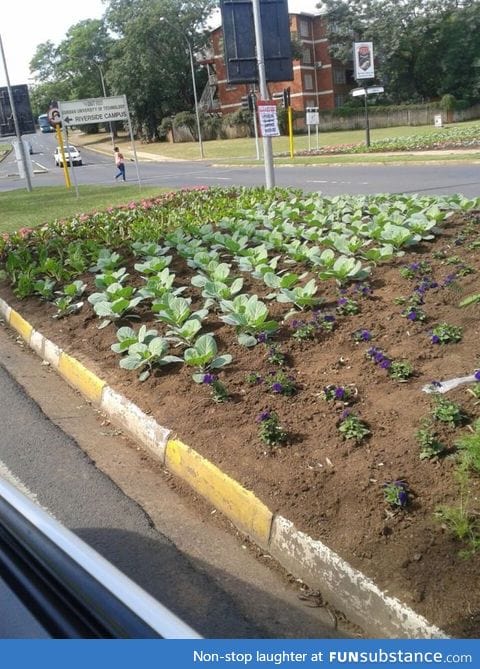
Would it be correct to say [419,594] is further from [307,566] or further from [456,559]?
[307,566]

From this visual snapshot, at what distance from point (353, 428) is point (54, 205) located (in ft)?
59.3

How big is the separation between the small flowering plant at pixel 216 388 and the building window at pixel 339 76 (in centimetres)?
7101

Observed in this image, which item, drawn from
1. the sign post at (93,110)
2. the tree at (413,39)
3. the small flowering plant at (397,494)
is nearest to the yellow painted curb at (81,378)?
the small flowering plant at (397,494)

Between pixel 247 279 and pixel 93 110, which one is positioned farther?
pixel 93 110

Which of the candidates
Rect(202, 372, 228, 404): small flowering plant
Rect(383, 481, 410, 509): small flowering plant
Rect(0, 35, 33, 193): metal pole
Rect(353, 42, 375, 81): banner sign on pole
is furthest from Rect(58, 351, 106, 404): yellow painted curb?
Rect(353, 42, 375, 81): banner sign on pole

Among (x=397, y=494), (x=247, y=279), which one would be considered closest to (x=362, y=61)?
(x=247, y=279)

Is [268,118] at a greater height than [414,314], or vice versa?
[268,118]

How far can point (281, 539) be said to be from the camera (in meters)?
3.21

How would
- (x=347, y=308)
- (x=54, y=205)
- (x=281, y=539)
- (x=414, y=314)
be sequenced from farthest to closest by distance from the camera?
(x=54, y=205), (x=347, y=308), (x=414, y=314), (x=281, y=539)

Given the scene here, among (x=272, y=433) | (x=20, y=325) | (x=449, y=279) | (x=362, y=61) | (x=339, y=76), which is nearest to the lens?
(x=272, y=433)

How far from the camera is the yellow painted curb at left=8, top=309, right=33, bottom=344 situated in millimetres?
7217

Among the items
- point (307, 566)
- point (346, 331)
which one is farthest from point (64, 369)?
point (307, 566)

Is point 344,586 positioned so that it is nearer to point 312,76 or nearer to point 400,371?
point 400,371

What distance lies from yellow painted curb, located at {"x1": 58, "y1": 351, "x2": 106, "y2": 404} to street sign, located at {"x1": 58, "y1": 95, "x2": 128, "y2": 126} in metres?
16.0
